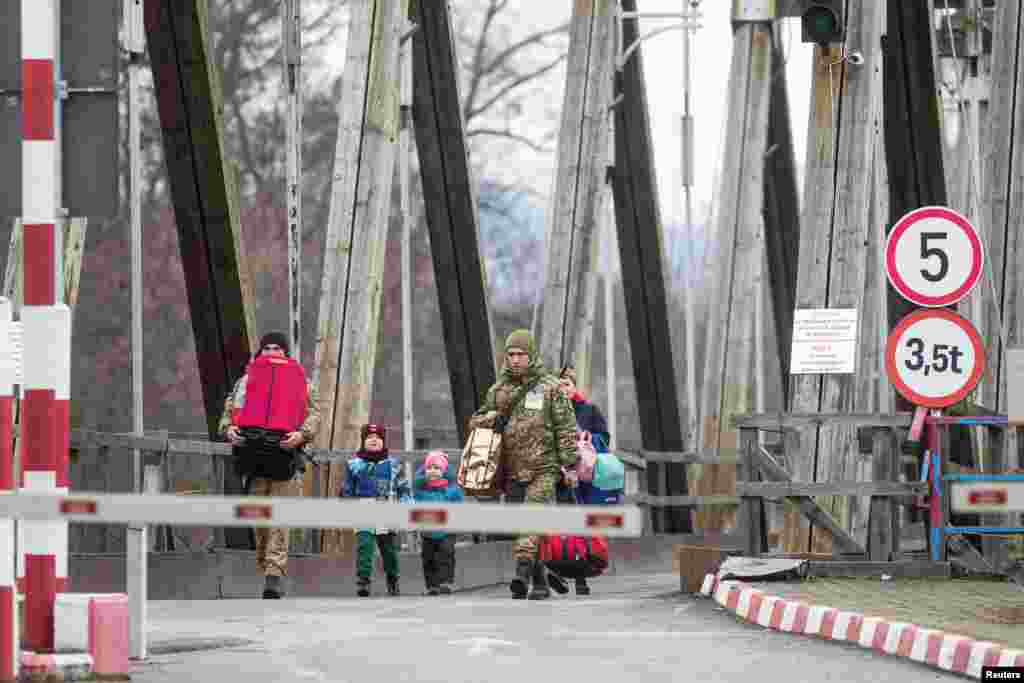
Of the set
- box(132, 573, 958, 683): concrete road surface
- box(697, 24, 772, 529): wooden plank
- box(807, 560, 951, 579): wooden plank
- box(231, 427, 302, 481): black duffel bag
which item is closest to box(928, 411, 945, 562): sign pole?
box(807, 560, 951, 579): wooden plank

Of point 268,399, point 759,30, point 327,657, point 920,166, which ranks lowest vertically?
point 327,657

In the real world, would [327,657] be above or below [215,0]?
below

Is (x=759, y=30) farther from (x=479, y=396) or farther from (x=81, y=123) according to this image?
(x=81, y=123)

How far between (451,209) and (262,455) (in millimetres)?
7037

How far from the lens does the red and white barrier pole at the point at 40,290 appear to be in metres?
9.56

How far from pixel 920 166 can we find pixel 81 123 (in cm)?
1647

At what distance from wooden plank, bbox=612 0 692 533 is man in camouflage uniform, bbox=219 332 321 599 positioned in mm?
13356

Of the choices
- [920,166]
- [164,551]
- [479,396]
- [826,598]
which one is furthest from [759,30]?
[826,598]

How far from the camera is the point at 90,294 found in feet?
141

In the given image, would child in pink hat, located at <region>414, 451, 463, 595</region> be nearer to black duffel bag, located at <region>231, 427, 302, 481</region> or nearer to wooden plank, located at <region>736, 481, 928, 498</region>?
black duffel bag, located at <region>231, 427, 302, 481</region>

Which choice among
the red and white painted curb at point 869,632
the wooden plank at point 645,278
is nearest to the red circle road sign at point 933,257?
the red and white painted curb at point 869,632

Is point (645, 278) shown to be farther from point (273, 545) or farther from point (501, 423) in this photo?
point (501, 423)

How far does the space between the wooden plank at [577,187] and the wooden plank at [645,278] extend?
4283 mm

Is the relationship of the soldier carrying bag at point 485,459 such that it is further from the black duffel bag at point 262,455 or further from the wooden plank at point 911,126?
the wooden plank at point 911,126
